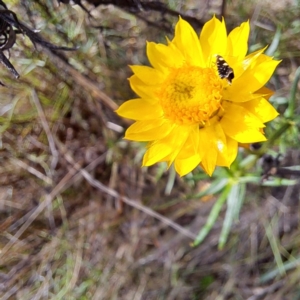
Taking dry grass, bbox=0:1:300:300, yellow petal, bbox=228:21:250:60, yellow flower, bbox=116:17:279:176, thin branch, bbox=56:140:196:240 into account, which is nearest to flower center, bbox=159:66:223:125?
yellow flower, bbox=116:17:279:176

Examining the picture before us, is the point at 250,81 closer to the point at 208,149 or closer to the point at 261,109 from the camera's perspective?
the point at 261,109

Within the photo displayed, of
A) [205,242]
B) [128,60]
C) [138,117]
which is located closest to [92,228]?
[205,242]

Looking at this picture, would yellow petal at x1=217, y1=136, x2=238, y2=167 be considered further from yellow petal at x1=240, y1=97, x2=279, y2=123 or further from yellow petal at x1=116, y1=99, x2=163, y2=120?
yellow petal at x1=116, y1=99, x2=163, y2=120

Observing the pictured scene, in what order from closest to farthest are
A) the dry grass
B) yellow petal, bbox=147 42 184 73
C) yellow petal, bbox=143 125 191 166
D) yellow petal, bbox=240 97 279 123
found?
yellow petal, bbox=240 97 279 123 < yellow petal, bbox=143 125 191 166 < yellow petal, bbox=147 42 184 73 < the dry grass

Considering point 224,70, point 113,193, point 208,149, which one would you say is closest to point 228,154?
point 208,149

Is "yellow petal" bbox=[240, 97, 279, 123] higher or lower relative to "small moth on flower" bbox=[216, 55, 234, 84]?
lower

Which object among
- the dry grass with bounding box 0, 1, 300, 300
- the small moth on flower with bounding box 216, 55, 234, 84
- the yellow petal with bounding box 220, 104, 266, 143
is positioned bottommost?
the dry grass with bounding box 0, 1, 300, 300

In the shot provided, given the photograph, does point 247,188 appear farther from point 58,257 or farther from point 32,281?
point 32,281
